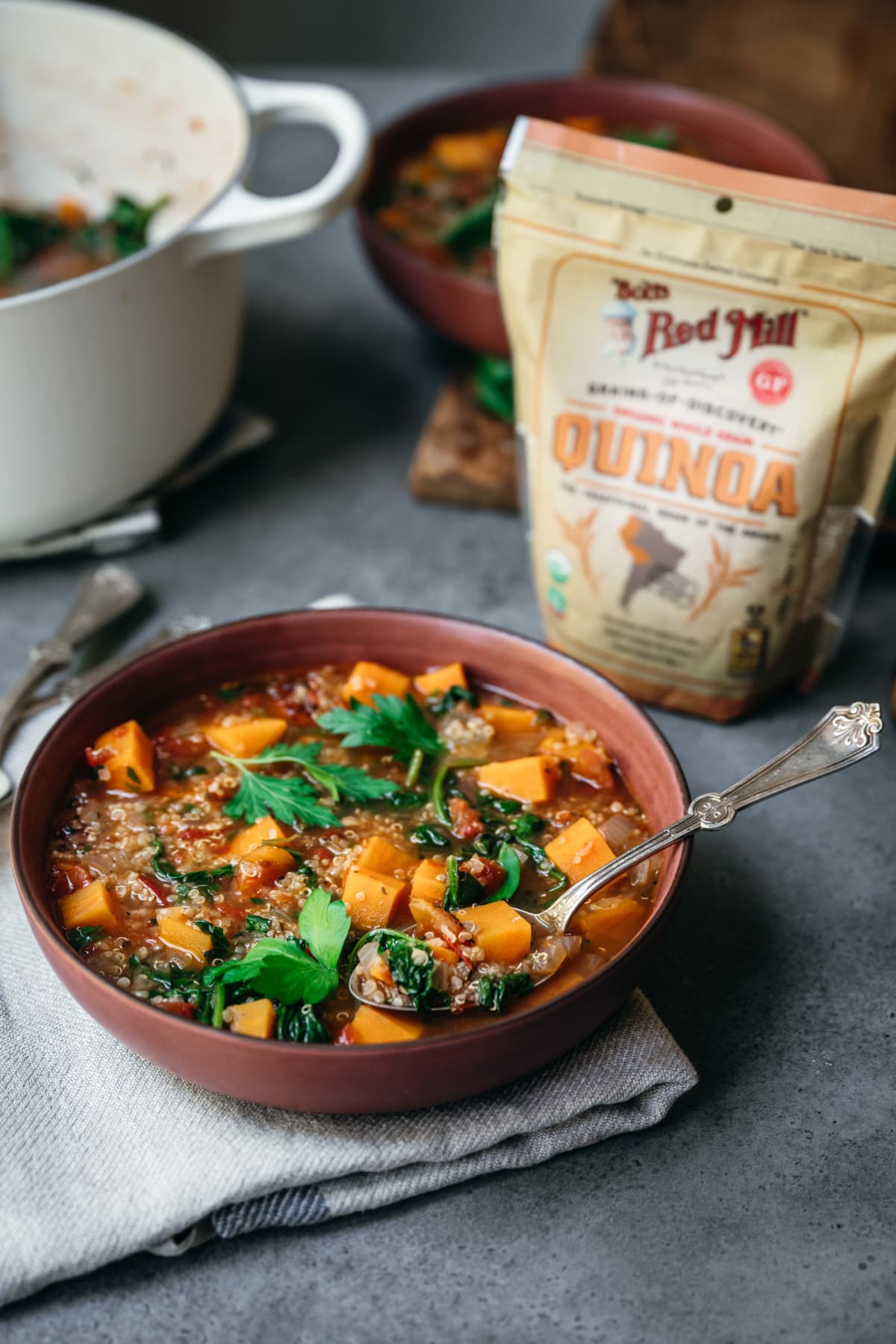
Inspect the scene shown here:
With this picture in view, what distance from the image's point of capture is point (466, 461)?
2.87 m

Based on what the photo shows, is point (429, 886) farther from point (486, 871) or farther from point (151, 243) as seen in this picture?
point (151, 243)

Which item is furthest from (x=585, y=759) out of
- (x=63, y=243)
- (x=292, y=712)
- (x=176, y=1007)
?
(x=63, y=243)

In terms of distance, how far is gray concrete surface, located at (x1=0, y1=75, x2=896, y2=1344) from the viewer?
1.61m

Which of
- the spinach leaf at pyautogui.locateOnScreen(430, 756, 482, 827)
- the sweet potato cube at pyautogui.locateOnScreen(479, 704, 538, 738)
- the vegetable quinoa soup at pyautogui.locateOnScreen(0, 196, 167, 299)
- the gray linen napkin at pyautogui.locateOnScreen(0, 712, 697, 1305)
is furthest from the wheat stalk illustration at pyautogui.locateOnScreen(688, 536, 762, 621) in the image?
the vegetable quinoa soup at pyautogui.locateOnScreen(0, 196, 167, 299)

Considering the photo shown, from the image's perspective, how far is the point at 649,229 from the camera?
6.92 feet

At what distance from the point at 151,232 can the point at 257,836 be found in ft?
5.57

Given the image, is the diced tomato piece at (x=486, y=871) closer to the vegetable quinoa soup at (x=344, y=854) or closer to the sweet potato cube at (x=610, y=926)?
the vegetable quinoa soup at (x=344, y=854)

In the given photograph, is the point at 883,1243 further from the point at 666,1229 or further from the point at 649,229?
the point at 649,229

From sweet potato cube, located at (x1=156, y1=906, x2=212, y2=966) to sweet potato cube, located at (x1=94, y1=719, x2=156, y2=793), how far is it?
270 mm

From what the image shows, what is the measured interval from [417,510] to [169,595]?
55 cm

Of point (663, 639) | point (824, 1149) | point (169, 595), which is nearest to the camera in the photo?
point (824, 1149)

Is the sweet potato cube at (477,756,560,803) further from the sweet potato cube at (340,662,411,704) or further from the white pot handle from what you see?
the white pot handle

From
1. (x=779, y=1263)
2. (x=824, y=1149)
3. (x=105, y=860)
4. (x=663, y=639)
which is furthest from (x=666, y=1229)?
(x=663, y=639)

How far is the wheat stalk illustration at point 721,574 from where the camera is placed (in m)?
A: 2.28
